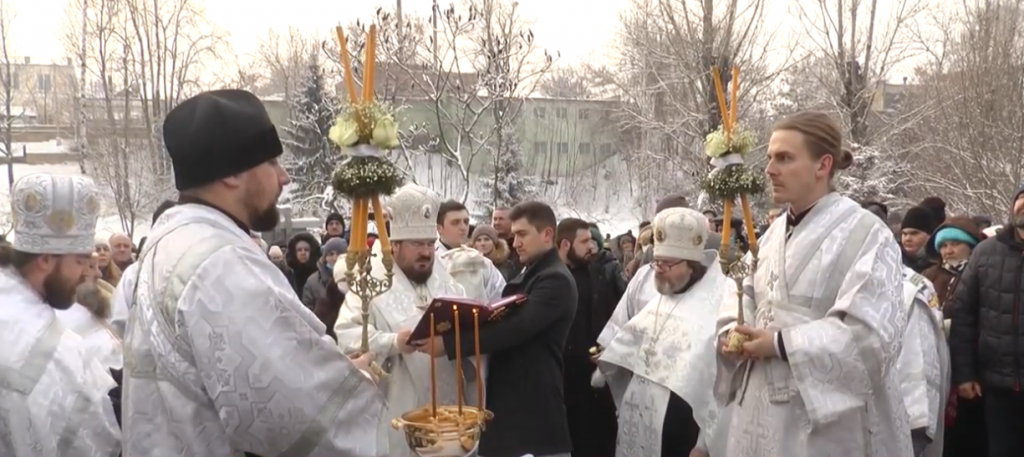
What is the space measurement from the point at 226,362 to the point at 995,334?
485 cm

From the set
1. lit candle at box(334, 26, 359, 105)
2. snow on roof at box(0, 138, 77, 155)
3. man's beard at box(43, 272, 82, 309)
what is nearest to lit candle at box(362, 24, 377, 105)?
lit candle at box(334, 26, 359, 105)

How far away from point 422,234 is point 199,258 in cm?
251

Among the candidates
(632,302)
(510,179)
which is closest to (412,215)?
(632,302)

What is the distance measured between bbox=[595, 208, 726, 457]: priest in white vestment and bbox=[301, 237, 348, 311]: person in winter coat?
11.2 ft

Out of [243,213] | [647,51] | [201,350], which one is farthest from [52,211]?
[647,51]

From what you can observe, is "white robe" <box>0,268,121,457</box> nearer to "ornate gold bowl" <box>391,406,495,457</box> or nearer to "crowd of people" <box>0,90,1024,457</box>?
"crowd of people" <box>0,90,1024,457</box>

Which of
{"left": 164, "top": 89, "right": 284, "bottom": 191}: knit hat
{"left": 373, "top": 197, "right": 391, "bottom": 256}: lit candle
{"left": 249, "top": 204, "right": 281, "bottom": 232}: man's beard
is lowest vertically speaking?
{"left": 373, "top": 197, "right": 391, "bottom": 256}: lit candle

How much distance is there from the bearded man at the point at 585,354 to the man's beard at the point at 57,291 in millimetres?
3365

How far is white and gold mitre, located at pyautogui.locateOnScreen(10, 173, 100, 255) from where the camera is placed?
3232 millimetres

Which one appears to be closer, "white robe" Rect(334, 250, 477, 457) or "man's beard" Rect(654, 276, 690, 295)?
"white robe" Rect(334, 250, 477, 457)

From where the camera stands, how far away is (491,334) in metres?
4.46

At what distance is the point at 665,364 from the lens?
4730 millimetres

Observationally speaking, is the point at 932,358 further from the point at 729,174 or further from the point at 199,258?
the point at 199,258

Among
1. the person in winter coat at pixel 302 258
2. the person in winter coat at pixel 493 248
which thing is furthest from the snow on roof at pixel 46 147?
the person in winter coat at pixel 493 248
